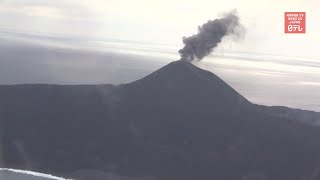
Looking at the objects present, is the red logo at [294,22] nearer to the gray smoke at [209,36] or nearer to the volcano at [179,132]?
the gray smoke at [209,36]

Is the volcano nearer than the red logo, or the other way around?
the red logo

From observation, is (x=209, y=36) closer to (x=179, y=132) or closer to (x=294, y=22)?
(x=294, y=22)

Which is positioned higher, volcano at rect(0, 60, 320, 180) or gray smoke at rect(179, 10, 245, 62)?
gray smoke at rect(179, 10, 245, 62)

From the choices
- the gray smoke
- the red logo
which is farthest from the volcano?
the red logo

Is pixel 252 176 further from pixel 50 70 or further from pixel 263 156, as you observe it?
pixel 50 70

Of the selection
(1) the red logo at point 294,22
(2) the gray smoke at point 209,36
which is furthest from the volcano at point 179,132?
(1) the red logo at point 294,22

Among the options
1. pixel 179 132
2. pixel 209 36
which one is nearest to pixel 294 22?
pixel 209 36

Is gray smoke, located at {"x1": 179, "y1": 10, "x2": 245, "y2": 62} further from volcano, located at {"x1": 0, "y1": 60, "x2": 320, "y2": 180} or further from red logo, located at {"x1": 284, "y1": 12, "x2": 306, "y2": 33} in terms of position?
red logo, located at {"x1": 284, "y1": 12, "x2": 306, "y2": 33}
